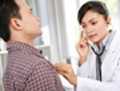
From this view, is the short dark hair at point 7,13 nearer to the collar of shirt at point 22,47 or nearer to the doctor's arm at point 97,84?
the collar of shirt at point 22,47

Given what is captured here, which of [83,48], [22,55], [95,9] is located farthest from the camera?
[83,48]

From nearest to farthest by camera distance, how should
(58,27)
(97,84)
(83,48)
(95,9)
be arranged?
(97,84) → (95,9) → (83,48) → (58,27)

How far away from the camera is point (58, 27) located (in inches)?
123

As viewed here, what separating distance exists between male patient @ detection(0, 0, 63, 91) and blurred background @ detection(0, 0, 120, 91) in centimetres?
187

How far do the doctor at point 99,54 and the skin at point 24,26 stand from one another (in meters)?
0.40

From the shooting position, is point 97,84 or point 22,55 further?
point 97,84

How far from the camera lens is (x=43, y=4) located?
10.3ft

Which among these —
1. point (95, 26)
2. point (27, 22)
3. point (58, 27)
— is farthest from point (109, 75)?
point (58, 27)

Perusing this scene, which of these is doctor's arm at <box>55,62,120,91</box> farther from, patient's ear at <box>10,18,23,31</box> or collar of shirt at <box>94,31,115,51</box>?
patient's ear at <box>10,18,23,31</box>

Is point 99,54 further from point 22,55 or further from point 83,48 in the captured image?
point 22,55

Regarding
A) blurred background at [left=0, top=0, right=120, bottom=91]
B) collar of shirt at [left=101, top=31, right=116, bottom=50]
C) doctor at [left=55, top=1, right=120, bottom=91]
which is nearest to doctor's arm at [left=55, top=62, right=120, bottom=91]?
doctor at [left=55, top=1, right=120, bottom=91]

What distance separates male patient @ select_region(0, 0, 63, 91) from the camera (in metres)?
1.00

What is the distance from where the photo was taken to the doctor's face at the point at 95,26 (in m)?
1.64

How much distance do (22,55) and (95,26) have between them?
2.33ft
